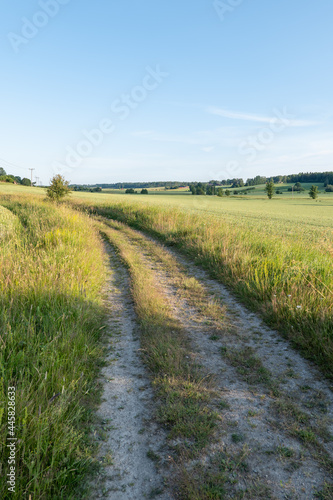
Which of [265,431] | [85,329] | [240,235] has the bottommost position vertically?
[265,431]

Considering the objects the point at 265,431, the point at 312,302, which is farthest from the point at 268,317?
the point at 265,431

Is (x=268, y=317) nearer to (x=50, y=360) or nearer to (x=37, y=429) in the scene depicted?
(x=50, y=360)

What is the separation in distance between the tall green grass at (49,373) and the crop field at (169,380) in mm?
18

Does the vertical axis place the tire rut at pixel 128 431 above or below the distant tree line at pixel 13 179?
below

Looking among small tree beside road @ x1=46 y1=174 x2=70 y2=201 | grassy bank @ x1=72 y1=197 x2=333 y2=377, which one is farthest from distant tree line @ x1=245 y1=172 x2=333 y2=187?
grassy bank @ x1=72 y1=197 x2=333 y2=377

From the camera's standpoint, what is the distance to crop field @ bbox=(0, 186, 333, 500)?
2.43m

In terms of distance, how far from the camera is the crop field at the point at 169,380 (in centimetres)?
243

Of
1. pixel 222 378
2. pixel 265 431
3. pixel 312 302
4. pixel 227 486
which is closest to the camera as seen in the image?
pixel 227 486

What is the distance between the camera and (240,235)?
35.4ft

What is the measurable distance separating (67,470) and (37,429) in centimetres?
41

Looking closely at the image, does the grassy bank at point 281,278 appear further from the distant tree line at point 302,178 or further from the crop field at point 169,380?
the distant tree line at point 302,178

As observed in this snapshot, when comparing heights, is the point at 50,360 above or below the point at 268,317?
above

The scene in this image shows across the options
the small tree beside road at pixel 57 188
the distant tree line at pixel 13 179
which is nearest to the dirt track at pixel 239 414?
the small tree beside road at pixel 57 188

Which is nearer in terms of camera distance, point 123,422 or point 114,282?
point 123,422
